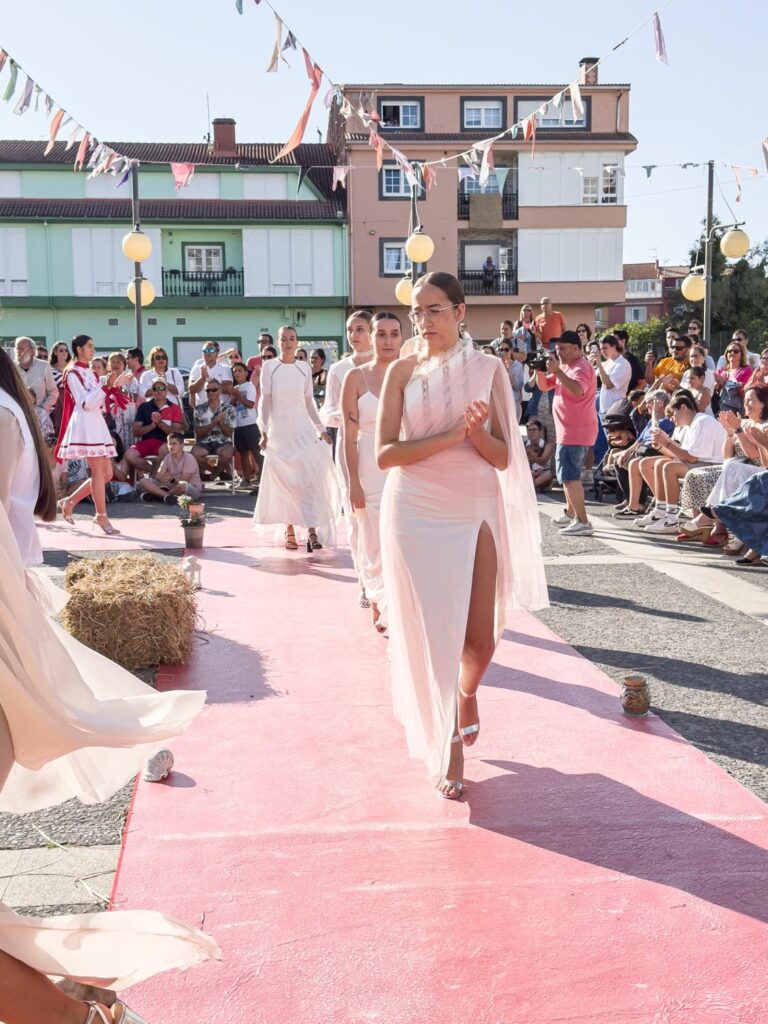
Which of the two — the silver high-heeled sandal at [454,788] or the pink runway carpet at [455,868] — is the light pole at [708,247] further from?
the silver high-heeled sandal at [454,788]

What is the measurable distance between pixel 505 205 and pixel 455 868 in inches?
1578

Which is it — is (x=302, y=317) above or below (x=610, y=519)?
above

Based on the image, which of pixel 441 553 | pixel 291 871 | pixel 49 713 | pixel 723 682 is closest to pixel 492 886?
pixel 291 871

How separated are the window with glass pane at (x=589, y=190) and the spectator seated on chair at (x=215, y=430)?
1122 inches

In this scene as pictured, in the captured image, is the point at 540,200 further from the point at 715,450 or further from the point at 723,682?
the point at 723,682

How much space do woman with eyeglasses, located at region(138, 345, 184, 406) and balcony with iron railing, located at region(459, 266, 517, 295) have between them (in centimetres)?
2583

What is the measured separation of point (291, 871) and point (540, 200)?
132ft

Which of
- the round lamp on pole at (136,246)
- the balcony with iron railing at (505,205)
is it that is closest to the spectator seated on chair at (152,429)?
the round lamp on pole at (136,246)

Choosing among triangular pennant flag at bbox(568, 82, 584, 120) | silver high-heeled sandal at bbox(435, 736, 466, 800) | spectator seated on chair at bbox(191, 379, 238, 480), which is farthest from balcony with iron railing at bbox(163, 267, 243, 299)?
silver high-heeled sandal at bbox(435, 736, 466, 800)

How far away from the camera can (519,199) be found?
134ft

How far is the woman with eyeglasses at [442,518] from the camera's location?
4059 mm

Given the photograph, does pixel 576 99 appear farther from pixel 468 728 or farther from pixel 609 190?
Answer: pixel 609 190

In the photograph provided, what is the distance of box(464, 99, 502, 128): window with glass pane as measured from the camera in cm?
4131

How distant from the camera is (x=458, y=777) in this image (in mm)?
4133
